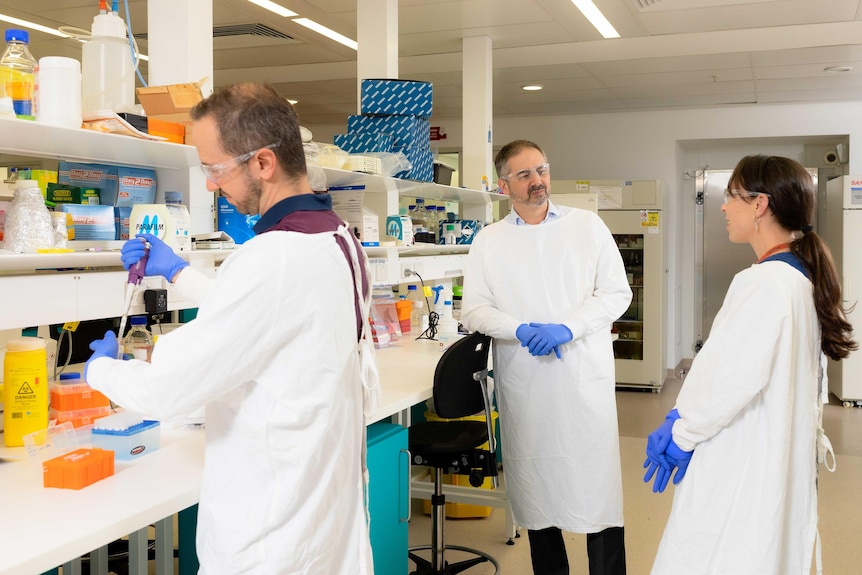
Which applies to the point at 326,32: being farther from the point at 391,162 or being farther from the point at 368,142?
the point at 391,162

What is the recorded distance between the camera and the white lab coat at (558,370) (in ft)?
8.75

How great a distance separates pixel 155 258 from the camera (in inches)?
66.7

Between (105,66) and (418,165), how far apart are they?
68.7 inches

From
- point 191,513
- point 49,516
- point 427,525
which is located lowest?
Result: point 427,525

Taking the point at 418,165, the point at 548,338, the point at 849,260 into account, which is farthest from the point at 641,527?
the point at 849,260

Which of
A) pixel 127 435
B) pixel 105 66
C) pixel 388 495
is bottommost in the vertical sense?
pixel 388 495

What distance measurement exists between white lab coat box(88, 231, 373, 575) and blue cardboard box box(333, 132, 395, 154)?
226cm

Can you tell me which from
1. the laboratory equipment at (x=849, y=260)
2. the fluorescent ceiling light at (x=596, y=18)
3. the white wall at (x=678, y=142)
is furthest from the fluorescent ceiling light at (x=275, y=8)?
the laboratory equipment at (x=849, y=260)

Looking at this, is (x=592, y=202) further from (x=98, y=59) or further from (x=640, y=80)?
(x=98, y=59)

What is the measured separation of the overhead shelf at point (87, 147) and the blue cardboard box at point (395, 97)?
57.8 inches

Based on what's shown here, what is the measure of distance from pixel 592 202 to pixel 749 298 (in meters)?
4.51

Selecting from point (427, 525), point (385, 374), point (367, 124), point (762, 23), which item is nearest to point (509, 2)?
point (367, 124)

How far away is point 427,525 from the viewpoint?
3.82 meters

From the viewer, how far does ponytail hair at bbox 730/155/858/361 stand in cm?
186
